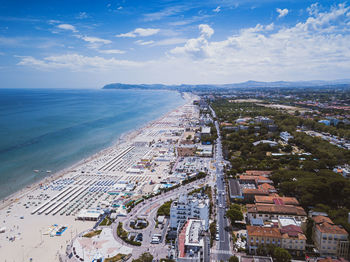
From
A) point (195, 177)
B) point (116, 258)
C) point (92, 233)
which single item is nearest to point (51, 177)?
point (92, 233)

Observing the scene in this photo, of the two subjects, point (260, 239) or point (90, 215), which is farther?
point (90, 215)

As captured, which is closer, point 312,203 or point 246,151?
point 312,203

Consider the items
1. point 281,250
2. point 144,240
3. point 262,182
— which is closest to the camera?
point 281,250

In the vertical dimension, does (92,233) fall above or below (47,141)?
below

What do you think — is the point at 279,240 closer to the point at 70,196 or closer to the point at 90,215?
the point at 90,215

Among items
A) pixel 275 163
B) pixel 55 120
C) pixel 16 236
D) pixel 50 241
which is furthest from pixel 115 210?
pixel 55 120

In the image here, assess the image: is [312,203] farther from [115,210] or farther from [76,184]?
[76,184]
